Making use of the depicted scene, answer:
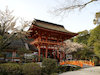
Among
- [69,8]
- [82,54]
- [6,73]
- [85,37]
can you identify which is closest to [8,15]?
[6,73]

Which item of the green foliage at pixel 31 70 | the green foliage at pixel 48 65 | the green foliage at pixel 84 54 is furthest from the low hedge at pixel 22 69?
the green foliage at pixel 84 54

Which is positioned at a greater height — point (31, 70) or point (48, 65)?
point (48, 65)

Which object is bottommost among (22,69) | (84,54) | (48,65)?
(22,69)

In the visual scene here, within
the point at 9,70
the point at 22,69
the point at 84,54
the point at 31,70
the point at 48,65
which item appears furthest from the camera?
the point at 84,54

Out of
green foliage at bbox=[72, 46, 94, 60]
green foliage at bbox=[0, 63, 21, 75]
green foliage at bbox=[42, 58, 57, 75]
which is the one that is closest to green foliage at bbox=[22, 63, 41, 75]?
green foliage at bbox=[0, 63, 21, 75]

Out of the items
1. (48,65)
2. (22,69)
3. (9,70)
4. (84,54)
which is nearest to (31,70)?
(22,69)

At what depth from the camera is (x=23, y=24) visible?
1323cm

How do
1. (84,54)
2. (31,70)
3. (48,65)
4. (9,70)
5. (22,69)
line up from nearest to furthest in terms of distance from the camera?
1. (31,70)
2. (9,70)
3. (22,69)
4. (48,65)
5. (84,54)

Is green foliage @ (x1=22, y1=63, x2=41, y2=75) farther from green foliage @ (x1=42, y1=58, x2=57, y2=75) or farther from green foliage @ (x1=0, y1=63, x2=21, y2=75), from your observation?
green foliage @ (x1=42, y1=58, x2=57, y2=75)

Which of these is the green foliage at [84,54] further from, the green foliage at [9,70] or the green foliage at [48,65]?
the green foliage at [9,70]

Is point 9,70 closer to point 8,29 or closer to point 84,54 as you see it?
point 8,29

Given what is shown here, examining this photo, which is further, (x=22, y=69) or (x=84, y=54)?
(x=84, y=54)

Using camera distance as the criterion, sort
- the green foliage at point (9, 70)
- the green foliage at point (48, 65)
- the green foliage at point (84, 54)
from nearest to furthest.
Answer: the green foliage at point (9, 70)
the green foliage at point (48, 65)
the green foliage at point (84, 54)

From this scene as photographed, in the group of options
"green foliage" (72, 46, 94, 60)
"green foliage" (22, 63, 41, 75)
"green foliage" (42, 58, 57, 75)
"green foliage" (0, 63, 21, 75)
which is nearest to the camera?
"green foliage" (22, 63, 41, 75)
